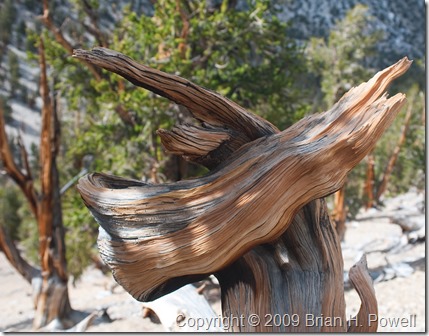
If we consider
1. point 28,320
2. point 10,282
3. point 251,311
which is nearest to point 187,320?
point 251,311

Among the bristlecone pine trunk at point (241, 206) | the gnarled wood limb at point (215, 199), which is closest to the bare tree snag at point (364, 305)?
the bristlecone pine trunk at point (241, 206)

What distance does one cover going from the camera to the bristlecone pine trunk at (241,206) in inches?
53.3

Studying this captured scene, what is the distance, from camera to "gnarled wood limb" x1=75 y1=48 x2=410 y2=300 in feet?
4.44

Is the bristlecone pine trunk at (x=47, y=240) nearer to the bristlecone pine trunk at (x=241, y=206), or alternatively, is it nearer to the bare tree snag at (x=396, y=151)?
the bristlecone pine trunk at (x=241, y=206)

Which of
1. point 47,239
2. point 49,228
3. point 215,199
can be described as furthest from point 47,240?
point 215,199

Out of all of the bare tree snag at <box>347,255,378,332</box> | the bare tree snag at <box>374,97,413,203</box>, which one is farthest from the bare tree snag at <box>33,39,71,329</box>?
the bare tree snag at <box>374,97,413,203</box>

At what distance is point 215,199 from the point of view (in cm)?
138

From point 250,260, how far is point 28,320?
4.60 metres

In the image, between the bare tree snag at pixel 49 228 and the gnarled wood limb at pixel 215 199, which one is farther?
the bare tree snag at pixel 49 228

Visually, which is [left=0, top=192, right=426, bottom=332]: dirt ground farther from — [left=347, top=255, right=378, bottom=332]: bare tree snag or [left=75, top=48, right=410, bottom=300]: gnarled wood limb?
[left=75, top=48, right=410, bottom=300]: gnarled wood limb

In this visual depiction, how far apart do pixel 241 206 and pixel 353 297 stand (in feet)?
13.4

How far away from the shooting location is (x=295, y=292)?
60.1 inches

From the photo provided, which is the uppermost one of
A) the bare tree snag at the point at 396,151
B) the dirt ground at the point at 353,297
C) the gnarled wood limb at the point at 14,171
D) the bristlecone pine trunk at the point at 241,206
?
the bare tree snag at the point at 396,151

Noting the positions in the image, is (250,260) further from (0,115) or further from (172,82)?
(0,115)
